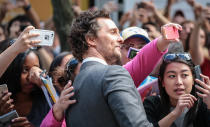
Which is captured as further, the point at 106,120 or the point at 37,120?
the point at 37,120

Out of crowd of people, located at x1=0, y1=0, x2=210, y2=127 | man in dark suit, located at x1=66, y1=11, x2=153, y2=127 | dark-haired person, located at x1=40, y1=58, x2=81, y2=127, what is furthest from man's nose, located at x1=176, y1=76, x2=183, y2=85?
dark-haired person, located at x1=40, y1=58, x2=81, y2=127

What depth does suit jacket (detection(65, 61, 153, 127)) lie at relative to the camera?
1.80m

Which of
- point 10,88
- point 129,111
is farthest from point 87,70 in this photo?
point 10,88

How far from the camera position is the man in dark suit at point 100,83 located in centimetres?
182

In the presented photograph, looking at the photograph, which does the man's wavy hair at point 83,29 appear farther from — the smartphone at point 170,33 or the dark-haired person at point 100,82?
the smartphone at point 170,33

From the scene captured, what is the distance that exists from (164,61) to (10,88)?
1.39 meters

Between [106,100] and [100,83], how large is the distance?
3.9 inches

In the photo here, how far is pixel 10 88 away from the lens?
10.2 ft

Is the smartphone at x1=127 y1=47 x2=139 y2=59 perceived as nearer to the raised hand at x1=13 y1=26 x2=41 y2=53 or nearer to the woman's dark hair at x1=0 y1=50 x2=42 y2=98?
the woman's dark hair at x1=0 y1=50 x2=42 y2=98

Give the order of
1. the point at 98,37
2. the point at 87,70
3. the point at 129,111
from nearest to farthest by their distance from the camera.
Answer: the point at 129,111, the point at 87,70, the point at 98,37

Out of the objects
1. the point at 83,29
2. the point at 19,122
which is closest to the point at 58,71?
the point at 19,122

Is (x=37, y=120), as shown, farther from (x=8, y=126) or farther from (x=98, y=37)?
(x=98, y=37)

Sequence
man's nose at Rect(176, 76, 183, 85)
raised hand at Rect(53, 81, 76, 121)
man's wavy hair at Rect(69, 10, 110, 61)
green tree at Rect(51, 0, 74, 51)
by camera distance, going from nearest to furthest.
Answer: raised hand at Rect(53, 81, 76, 121) → man's wavy hair at Rect(69, 10, 110, 61) → man's nose at Rect(176, 76, 183, 85) → green tree at Rect(51, 0, 74, 51)

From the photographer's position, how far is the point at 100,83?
191 cm
